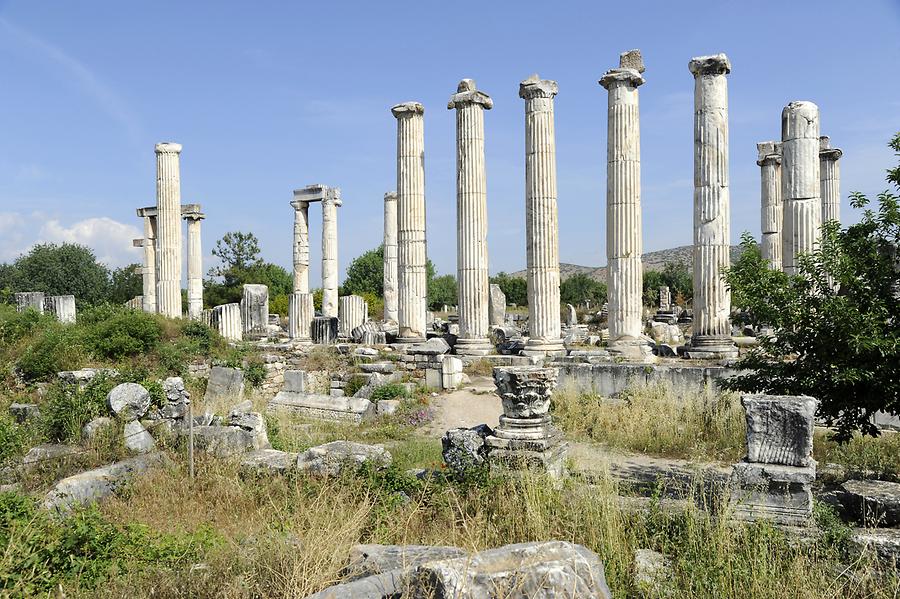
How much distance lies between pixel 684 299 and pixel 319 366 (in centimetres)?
4005

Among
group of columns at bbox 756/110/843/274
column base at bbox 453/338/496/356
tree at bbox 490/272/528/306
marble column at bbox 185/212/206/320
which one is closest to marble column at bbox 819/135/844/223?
group of columns at bbox 756/110/843/274

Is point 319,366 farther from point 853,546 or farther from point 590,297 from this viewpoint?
point 590,297

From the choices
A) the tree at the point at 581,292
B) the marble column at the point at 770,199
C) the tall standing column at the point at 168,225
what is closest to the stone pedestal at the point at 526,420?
the marble column at the point at 770,199

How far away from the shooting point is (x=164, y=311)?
89.5 feet

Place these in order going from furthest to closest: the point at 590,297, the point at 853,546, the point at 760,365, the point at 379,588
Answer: the point at 590,297, the point at 760,365, the point at 853,546, the point at 379,588

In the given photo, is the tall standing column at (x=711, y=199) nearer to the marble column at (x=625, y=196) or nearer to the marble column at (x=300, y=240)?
the marble column at (x=625, y=196)

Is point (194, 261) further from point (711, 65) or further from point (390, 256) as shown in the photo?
point (711, 65)

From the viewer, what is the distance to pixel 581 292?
68562 mm

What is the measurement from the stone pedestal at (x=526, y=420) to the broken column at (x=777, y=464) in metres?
2.46

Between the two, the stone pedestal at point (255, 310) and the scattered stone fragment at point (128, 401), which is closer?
the scattered stone fragment at point (128, 401)

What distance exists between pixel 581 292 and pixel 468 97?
50264mm

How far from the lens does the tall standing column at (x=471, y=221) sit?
67.2ft

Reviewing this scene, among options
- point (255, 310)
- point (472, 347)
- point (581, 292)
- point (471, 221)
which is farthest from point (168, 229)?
point (581, 292)

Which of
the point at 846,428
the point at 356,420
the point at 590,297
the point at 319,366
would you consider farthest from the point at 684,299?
the point at 846,428
